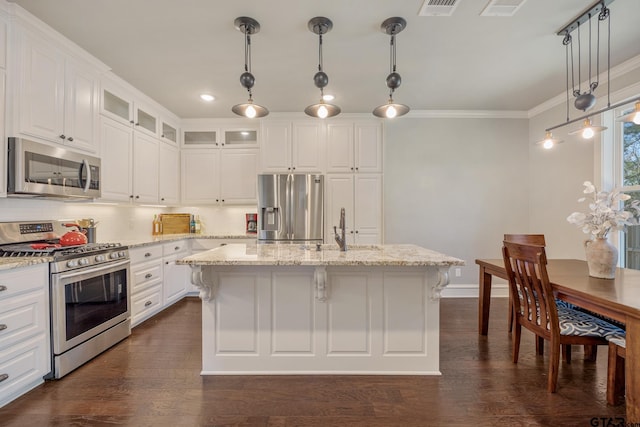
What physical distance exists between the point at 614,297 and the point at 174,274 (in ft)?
13.9

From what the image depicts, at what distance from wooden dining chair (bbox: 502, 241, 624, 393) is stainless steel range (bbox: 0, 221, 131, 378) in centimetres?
334

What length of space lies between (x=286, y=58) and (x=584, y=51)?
2.65 meters

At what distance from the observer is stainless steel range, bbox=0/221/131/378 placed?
7.00 ft

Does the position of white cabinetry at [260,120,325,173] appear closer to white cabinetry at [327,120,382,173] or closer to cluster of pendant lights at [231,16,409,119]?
white cabinetry at [327,120,382,173]

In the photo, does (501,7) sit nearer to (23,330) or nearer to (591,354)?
(591,354)

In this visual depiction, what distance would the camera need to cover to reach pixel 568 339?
1.98 meters

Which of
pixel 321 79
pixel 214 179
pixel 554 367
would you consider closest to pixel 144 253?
pixel 214 179

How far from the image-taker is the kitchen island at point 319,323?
2.19 meters

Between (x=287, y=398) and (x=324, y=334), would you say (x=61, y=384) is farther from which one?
(x=324, y=334)

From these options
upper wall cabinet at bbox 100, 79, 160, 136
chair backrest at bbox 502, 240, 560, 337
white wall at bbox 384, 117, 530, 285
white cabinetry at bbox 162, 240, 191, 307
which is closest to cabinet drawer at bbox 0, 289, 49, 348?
white cabinetry at bbox 162, 240, 191, 307

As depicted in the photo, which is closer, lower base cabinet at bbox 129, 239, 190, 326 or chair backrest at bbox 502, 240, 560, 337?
chair backrest at bbox 502, 240, 560, 337

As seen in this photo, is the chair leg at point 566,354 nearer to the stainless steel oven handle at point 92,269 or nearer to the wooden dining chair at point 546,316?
the wooden dining chair at point 546,316

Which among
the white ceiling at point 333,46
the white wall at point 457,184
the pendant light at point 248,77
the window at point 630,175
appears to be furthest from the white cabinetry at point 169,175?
the window at point 630,175

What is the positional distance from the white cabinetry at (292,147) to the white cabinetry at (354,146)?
16 centimetres
